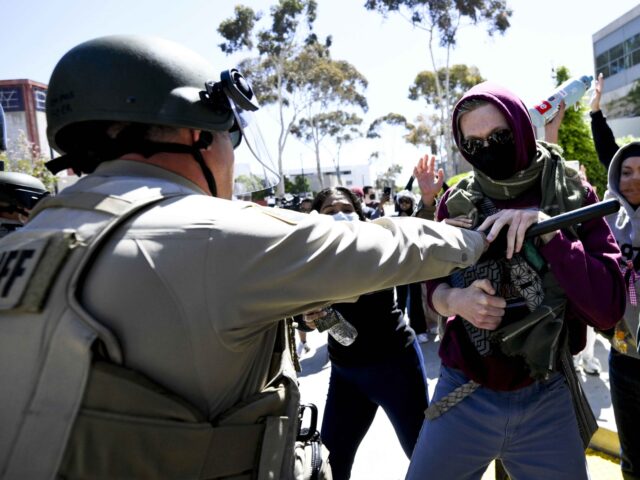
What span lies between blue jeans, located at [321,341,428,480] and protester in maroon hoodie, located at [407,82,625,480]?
74cm

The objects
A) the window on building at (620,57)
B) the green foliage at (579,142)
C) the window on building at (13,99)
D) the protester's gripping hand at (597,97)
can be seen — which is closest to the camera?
the protester's gripping hand at (597,97)

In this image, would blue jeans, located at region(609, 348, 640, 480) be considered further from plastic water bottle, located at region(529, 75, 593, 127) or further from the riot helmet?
the riot helmet

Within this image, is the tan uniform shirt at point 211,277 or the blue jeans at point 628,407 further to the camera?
the blue jeans at point 628,407

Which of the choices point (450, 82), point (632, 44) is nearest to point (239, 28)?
point (450, 82)

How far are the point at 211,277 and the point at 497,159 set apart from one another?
1.27m

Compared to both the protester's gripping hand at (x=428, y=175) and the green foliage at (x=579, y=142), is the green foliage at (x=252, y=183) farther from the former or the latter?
the green foliage at (x=579, y=142)

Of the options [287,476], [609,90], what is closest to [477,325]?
[287,476]

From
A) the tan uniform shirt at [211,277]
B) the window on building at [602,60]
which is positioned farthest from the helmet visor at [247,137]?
the window on building at [602,60]

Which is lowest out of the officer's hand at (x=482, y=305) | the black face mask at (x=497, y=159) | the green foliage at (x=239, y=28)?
the officer's hand at (x=482, y=305)

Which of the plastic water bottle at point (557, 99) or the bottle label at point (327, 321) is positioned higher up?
the plastic water bottle at point (557, 99)

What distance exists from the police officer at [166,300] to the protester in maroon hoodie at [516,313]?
22.1 inches

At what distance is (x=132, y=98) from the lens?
1.33 m

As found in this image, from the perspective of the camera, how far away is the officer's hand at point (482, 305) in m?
1.74

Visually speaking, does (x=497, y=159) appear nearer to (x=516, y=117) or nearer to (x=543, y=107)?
(x=516, y=117)
